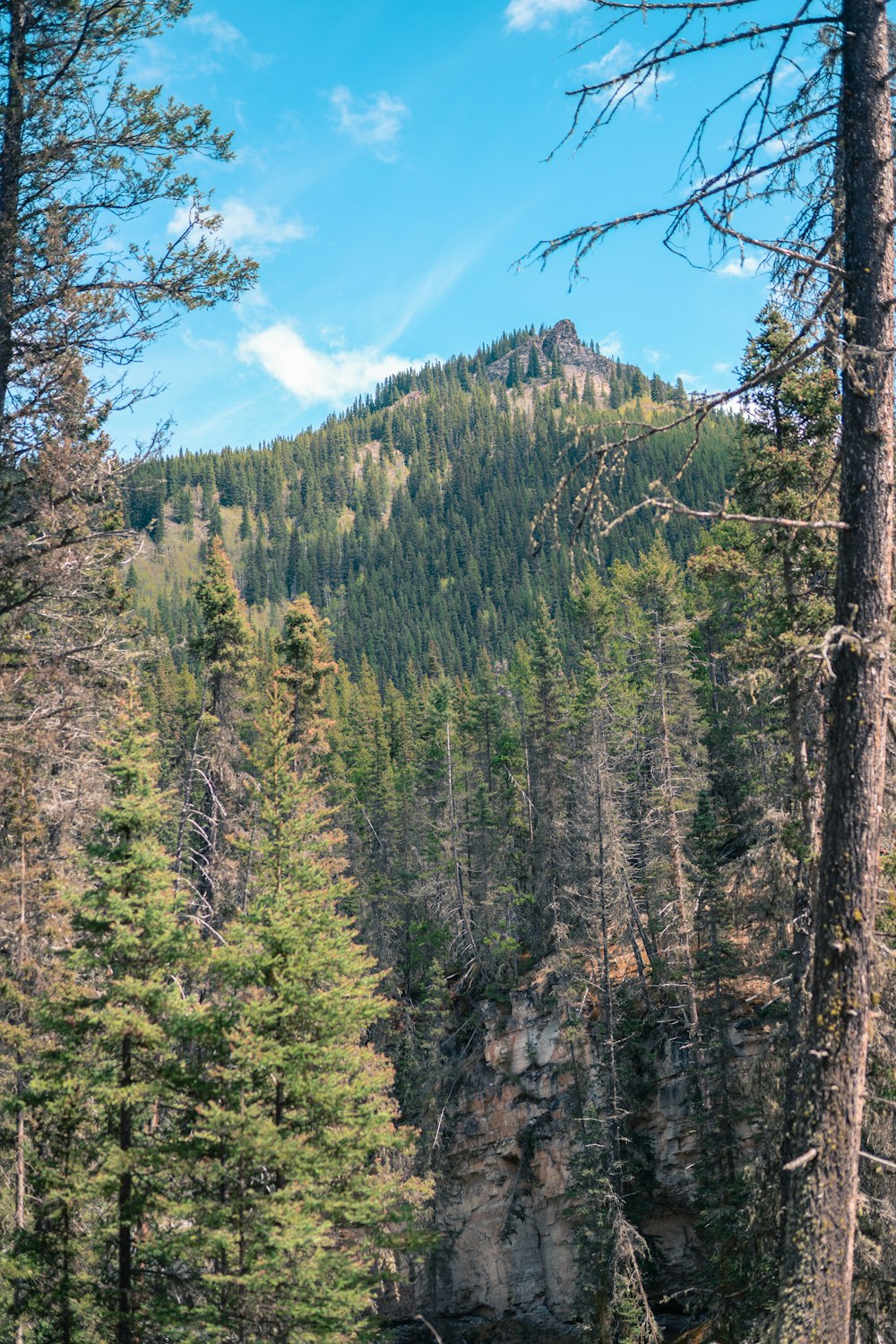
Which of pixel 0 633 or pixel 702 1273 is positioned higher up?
pixel 0 633

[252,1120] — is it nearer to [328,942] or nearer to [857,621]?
[328,942]

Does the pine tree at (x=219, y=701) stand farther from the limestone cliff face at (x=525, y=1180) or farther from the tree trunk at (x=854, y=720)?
the tree trunk at (x=854, y=720)

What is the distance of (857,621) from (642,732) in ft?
99.6

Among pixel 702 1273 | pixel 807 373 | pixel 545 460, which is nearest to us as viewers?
pixel 807 373

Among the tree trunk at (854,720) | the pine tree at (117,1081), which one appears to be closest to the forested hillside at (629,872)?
the tree trunk at (854,720)

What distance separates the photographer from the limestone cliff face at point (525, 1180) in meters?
26.8

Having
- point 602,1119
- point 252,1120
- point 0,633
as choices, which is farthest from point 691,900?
point 0,633

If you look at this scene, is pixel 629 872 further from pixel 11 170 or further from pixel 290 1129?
pixel 11 170

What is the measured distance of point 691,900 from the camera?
24312 mm

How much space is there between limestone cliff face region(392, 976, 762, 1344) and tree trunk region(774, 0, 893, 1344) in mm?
22830

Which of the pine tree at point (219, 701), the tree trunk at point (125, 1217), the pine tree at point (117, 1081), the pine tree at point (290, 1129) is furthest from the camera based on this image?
the pine tree at point (219, 701)

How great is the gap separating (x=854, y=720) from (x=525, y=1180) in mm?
30221

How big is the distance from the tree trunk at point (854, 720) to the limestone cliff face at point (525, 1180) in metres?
22.8

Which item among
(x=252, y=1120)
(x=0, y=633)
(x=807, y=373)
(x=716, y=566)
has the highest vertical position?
(x=807, y=373)
